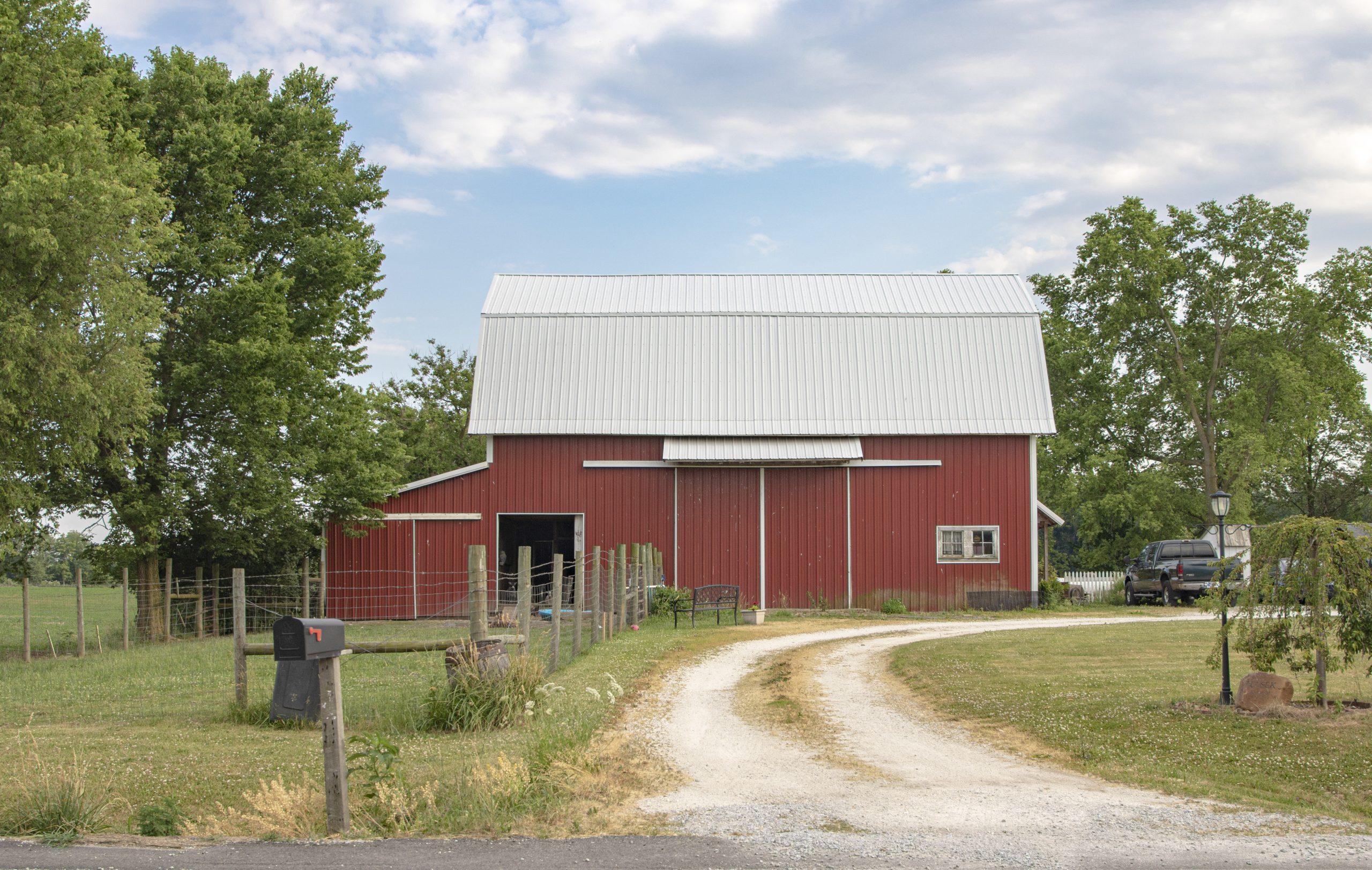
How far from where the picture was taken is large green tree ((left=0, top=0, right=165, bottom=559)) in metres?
16.2

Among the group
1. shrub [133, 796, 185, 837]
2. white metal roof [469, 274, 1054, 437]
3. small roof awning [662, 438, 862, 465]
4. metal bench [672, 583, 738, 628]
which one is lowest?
metal bench [672, 583, 738, 628]

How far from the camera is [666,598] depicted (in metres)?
23.2

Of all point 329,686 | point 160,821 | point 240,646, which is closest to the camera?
point 160,821

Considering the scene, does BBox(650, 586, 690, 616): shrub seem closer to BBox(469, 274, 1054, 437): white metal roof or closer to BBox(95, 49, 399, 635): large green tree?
BBox(469, 274, 1054, 437): white metal roof

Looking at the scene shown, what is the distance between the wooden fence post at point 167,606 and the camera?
65.0 ft

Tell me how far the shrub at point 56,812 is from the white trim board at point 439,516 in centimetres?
1841

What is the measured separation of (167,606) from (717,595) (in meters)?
10.7

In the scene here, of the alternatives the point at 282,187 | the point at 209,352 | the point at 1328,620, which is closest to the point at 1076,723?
the point at 1328,620

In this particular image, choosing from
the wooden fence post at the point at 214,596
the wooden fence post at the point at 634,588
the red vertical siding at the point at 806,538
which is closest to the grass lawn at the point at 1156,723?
the wooden fence post at the point at 634,588

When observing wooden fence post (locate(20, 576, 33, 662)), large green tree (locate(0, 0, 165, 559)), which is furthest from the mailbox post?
wooden fence post (locate(20, 576, 33, 662))

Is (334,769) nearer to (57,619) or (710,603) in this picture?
(710,603)

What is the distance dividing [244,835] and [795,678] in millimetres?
8307

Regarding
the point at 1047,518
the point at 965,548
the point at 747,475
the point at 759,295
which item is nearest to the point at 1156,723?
the point at 747,475

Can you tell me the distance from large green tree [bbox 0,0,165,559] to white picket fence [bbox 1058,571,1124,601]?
932 inches
